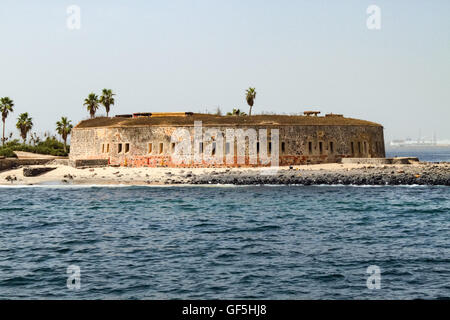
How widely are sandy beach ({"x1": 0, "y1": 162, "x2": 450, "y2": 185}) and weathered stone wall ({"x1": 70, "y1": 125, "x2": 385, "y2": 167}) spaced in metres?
1.68

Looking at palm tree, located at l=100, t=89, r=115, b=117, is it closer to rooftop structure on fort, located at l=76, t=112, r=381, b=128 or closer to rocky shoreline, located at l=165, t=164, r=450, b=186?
rooftop structure on fort, located at l=76, t=112, r=381, b=128

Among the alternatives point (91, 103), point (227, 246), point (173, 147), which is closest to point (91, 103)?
point (91, 103)

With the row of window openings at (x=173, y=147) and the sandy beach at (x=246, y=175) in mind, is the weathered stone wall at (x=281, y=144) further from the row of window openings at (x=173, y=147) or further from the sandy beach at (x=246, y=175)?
the sandy beach at (x=246, y=175)

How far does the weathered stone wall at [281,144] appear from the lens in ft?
162

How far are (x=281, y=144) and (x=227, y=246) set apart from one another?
32506 mm

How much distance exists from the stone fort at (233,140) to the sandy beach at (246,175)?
1.82 metres

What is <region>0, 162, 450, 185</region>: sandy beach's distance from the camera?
41.9m

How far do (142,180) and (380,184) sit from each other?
19455 mm

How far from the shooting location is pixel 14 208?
29453 millimetres
